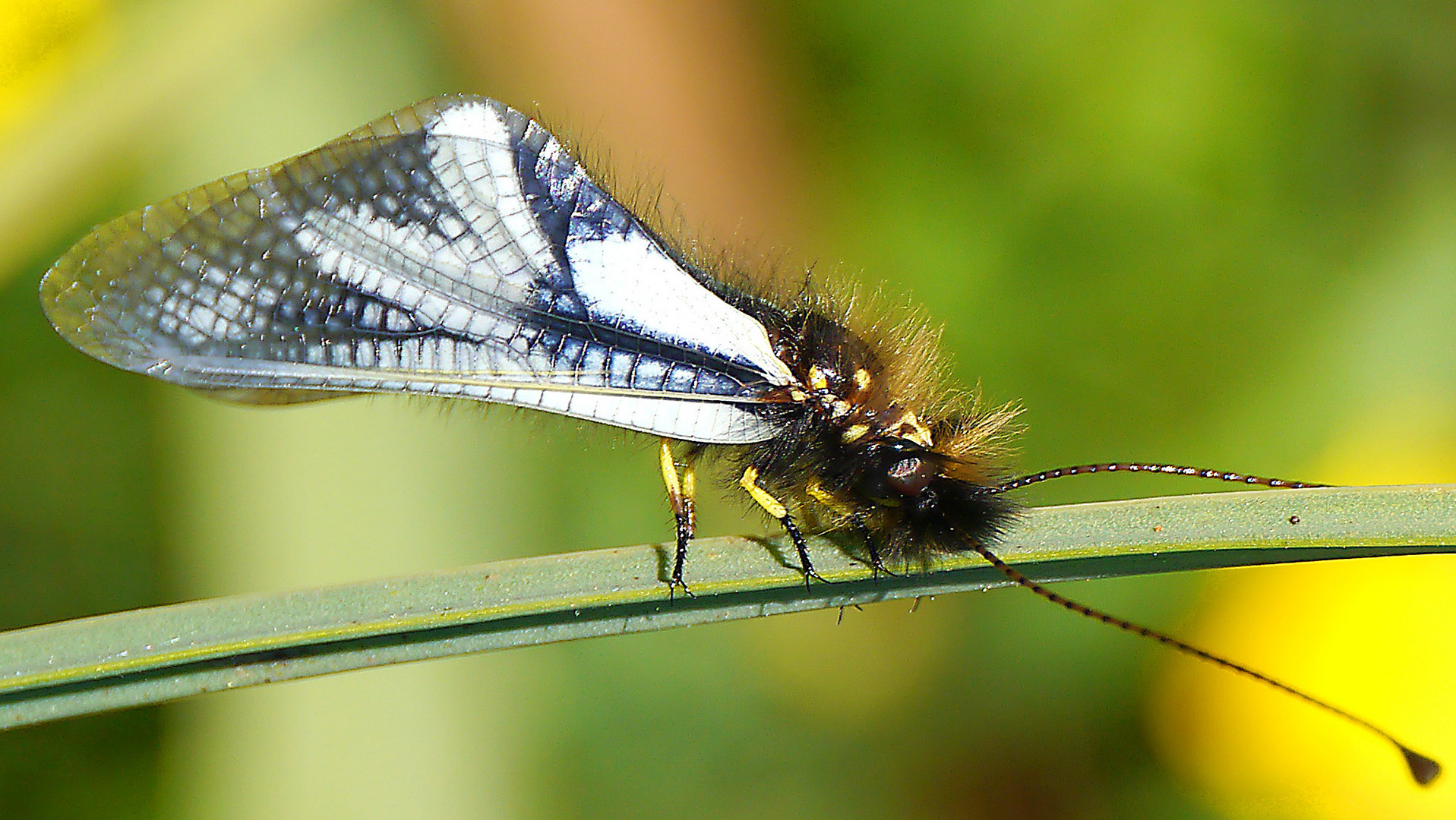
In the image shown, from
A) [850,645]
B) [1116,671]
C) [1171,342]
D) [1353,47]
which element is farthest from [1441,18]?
[850,645]

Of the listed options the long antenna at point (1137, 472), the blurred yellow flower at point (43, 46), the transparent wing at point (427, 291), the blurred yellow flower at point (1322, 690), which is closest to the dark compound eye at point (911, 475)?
the long antenna at point (1137, 472)

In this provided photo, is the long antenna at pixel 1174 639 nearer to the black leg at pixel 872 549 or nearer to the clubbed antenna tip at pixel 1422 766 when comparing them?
the clubbed antenna tip at pixel 1422 766

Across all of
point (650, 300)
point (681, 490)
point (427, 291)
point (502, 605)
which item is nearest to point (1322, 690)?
point (681, 490)

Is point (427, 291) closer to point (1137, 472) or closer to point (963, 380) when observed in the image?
point (1137, 472)

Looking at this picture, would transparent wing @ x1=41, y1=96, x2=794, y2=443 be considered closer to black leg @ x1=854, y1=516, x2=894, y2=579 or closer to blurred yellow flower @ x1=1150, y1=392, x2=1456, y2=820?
black leg @ x1=854, y1=516, x2=894, y2=579

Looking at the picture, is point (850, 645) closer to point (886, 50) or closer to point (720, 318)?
point (720, 318)

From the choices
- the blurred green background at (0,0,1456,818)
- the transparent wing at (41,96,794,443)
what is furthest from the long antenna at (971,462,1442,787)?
the blurred green background at (0,0,1456,818)
